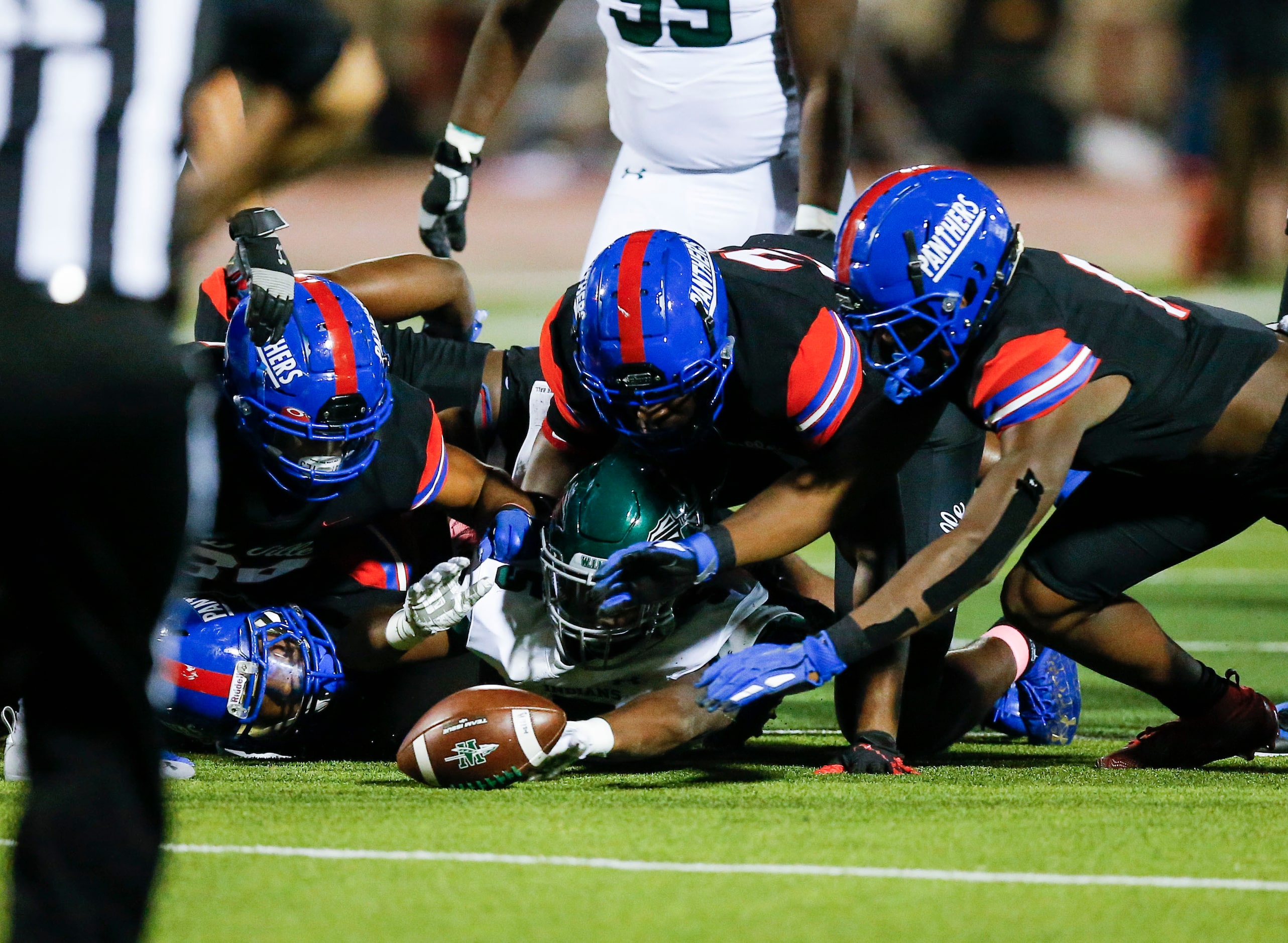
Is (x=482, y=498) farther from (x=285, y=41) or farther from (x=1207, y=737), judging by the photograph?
(x=285, y=41)

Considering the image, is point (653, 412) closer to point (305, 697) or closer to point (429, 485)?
point (429, 485)

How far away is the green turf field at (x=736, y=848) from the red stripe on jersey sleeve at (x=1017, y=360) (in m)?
0.88

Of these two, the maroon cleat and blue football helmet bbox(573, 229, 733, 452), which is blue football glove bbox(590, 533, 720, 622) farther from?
the maroon cleat

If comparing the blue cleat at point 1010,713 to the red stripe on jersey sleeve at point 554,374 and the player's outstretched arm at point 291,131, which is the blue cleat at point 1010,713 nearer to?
the red stripe on jersey sleeve at point 554,374

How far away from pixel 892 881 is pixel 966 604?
4269 mm

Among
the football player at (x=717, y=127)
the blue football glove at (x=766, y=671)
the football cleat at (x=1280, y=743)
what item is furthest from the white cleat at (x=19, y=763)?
the football cleat at (x=1280, y=743)

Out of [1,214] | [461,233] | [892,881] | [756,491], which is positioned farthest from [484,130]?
[1,214]

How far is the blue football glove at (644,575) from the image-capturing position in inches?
154

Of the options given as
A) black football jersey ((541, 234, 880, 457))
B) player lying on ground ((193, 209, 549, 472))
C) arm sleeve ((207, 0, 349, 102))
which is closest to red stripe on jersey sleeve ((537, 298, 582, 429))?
black football jersey ((541, 234, 880, 457))

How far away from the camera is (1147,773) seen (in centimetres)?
429

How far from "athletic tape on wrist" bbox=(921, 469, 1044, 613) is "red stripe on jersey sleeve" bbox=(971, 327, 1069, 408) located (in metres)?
0.22

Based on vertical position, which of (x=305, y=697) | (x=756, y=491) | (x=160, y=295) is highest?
(x=160, y=295)

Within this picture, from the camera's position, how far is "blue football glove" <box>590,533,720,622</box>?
12.9ft

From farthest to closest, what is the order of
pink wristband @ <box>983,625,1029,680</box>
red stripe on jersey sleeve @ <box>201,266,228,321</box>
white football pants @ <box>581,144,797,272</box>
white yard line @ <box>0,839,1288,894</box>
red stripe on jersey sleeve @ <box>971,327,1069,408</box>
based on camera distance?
white football pants @ <box>581,144,797,272</box>
red stripe on jersey sleeve @ <box>201,266,228,321</box>
pink wristband @ <box>983,625,1029,680</box>
red stripe on jersey sleeve @ <box>971,327,1069,408</box>
white yard line @ <box>0,839,1288,894</box>
